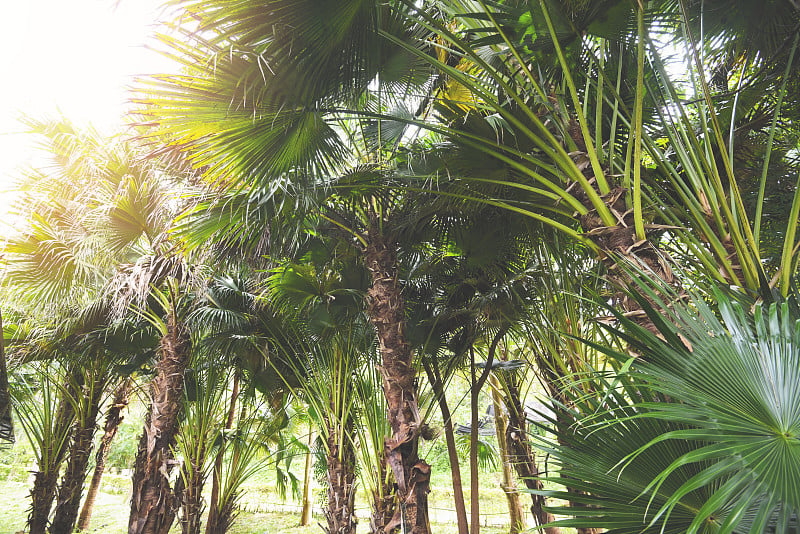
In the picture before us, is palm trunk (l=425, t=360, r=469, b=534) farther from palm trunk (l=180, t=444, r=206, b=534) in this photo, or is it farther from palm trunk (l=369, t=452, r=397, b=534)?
palm trunk (l=180, t=444, r=206, b=534)

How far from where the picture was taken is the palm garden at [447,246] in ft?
4.30

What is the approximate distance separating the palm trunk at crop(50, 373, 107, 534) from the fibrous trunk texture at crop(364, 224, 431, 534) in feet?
18.6

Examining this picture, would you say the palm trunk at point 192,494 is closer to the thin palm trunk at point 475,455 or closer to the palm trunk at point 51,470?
the palm trunk at point 51,470

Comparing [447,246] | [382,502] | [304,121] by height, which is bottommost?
[382,502]

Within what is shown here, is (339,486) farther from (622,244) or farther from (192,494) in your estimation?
(622,244)

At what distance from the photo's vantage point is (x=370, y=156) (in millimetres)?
4121

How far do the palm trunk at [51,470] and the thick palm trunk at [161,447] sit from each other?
2.40 meters

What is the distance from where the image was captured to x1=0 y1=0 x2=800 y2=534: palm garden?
131 centimetres

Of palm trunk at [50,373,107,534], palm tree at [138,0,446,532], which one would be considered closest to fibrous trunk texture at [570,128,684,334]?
palm tree at [138,0,446,532]

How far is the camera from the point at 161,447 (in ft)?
16.1

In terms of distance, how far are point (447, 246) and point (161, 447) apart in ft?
12.9

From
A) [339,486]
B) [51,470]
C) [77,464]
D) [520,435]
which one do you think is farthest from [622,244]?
[51,470]

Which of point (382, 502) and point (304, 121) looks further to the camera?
point (382, 502)

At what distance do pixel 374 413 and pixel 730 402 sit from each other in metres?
3.50
